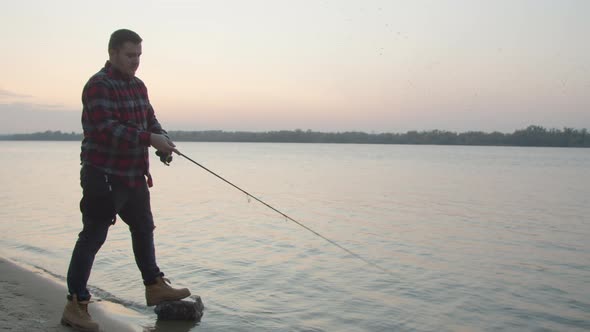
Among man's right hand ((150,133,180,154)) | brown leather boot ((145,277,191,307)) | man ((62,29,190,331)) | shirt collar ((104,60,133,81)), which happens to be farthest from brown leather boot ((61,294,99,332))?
shirt collar ((104,60,133,81))

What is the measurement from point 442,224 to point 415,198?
5816mm

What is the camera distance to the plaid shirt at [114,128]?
3.44 metres

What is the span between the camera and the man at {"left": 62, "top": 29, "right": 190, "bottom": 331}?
11.4 feet

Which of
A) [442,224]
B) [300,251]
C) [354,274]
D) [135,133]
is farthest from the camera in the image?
[442,224]

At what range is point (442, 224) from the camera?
502 inches

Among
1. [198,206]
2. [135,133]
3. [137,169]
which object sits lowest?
[198,206]

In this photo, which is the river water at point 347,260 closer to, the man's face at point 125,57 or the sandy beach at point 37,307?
the sandy beach at point 37,307

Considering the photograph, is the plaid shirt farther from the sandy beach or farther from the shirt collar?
the sandy beach

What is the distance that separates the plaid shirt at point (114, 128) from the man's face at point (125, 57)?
4 centimetres

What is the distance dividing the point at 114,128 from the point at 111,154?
20 centimetres

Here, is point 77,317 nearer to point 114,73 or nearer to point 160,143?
point 160,143

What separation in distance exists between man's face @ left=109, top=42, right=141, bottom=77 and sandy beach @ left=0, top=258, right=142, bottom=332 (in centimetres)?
181

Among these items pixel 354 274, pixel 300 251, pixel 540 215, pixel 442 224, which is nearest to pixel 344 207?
pixel 442 224

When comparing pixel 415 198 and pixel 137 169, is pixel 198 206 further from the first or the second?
pixel 137 169
